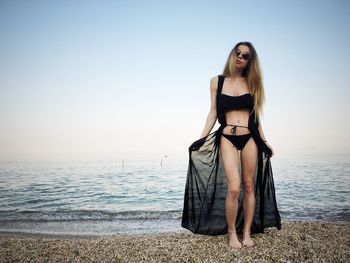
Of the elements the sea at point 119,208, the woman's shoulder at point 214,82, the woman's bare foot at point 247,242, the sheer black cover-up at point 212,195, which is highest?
the woman's shoulder at point 214,82

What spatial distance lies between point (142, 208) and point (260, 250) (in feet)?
21.4

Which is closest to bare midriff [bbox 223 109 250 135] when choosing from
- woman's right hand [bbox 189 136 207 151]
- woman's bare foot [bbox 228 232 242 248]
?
woman's right hand [bbox 189 136 207 151]

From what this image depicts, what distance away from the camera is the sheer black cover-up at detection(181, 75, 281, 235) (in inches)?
171

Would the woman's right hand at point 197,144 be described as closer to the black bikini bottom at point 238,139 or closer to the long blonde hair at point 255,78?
the black bikini bottom at point 238,139

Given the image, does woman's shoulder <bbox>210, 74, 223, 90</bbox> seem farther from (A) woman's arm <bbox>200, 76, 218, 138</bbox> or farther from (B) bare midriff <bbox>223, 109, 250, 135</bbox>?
(B) bare midriff <bbox>223, 109, 250, 135</bbox>

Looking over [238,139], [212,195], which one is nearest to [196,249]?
[212,195]

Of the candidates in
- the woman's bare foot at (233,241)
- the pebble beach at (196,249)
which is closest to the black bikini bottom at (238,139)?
the woman's bare foot at (233,241)

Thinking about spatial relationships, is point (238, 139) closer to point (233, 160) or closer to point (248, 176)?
point (233, 160)

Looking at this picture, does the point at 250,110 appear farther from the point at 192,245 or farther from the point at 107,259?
the point at 107,259

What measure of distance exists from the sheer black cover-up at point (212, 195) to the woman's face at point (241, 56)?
42.6 inches

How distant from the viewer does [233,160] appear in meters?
3.77

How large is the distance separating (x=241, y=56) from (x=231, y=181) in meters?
1.71

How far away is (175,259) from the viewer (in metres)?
3.53

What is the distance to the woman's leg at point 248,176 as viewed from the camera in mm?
3805
